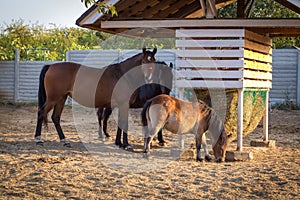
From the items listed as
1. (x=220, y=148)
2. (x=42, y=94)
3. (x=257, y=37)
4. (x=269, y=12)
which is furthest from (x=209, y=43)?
(x=269, y=12)

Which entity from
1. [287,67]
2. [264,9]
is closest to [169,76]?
[287,67]

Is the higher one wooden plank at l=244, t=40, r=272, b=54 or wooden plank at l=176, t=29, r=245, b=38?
wooden plank at l=176, t=29, r=245, b=38

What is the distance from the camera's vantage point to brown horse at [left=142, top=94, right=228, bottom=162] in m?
8.34

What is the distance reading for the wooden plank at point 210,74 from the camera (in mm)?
8789

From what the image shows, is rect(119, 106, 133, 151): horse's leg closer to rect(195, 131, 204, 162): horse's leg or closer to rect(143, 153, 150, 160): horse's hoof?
rect(143, 153, 150, 160): horse's hoof

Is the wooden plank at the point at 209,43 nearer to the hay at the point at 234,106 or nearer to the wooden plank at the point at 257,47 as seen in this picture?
the wooden plank at the point at 257,47

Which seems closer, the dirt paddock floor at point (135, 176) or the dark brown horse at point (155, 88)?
the dirt paddock floor at point (135, 176)

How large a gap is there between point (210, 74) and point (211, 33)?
2.29 feet

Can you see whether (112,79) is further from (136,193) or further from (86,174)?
(136,193)

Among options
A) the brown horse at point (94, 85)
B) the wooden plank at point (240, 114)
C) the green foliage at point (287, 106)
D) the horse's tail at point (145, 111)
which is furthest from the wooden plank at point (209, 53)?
the green foliage at point (287, 106)

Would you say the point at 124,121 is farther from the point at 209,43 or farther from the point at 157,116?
the point at 209,43

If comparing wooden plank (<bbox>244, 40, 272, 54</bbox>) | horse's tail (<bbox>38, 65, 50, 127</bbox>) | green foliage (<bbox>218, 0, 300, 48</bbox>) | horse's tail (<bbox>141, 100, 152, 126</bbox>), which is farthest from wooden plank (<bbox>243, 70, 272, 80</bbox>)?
green foliage (<bbox>218, 0, 300, 48</bbox>)

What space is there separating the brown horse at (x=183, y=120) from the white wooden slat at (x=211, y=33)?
1190 millimetres

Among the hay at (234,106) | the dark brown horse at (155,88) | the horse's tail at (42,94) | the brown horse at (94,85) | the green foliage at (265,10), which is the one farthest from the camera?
the green foliage at (265,10)
